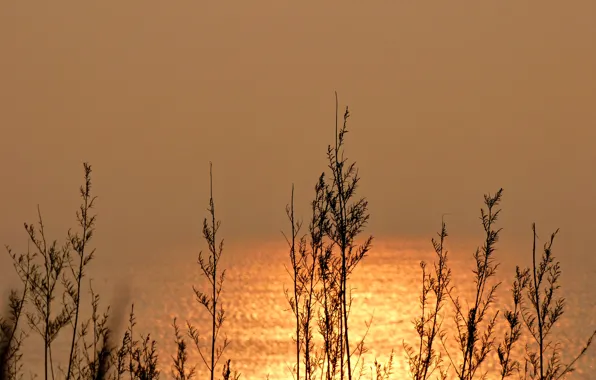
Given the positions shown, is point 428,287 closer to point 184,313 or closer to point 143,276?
point 184,313

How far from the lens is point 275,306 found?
308 ft

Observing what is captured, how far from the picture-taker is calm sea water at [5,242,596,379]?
179 ft

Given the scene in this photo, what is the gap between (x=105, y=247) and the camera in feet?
645

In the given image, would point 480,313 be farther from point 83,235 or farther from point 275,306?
point 275,306

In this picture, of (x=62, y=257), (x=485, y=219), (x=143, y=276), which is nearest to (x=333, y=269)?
(x=485, y=219)

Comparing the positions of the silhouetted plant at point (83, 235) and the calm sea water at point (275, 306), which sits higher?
the calm sea water at point (275, 306)

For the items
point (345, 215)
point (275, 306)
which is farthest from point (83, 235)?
point (275, 306)

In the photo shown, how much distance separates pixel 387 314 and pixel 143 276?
5986 cm

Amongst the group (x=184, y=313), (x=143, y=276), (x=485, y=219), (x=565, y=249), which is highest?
(x=565, y=249)

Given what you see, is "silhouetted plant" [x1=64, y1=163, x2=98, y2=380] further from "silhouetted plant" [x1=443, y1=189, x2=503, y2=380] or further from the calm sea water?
the calm sea water

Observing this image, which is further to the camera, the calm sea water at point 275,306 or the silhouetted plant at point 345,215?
the calm sea water at point 275,306

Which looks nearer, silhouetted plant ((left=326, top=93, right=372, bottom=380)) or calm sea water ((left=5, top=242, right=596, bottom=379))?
silhouetted plant ((left=326, top=93, right=372, bottom=380))

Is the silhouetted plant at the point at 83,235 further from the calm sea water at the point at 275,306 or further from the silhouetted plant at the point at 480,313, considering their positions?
the calm sea water at the point at 275,306

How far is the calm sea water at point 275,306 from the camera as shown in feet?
179
